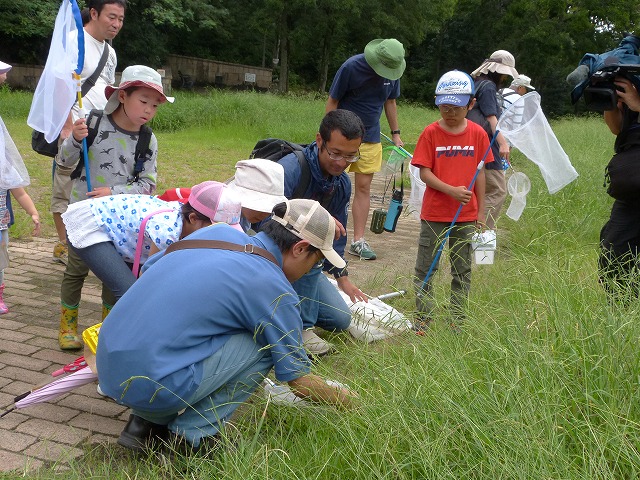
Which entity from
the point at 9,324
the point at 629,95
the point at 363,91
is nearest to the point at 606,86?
the point at 629,95

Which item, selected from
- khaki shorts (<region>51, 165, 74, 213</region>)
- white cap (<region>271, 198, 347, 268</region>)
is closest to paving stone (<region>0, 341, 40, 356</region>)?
khaki shorts (<region>51, 165, 74, 213</region>)

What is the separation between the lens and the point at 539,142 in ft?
17.8

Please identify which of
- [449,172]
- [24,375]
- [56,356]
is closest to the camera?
[24,375]

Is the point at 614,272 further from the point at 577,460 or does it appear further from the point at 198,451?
the point at 198,451

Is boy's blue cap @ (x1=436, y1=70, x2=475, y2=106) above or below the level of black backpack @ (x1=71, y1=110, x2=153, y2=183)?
above

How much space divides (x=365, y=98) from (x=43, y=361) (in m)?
3.83

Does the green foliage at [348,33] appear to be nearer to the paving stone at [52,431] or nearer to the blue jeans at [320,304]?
the blue jeans at [320,304]

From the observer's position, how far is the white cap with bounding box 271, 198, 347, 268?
9.71 feet

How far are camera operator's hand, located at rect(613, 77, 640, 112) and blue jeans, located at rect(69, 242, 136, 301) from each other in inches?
103

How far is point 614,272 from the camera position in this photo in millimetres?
4043

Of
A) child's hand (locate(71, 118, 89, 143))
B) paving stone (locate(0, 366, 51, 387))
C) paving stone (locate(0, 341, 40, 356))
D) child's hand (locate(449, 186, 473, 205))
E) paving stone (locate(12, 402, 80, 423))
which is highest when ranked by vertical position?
child's hand (locate(71, 118, 89, 143))

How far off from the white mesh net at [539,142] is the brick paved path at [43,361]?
129 centimetres

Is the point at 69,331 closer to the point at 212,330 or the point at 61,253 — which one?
the point at 212,330

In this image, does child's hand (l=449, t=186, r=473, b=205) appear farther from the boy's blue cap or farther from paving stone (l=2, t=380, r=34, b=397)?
paving stone (l=2, t=380, r=34, b=397)
